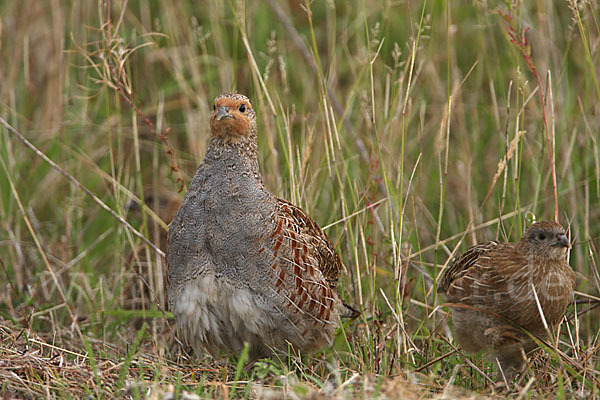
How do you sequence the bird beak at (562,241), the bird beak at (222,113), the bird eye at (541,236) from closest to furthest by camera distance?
the bird beak at (562,241), the bird eye at (541,236), the bird beak at (222,113)

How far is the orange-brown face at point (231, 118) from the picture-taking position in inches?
171

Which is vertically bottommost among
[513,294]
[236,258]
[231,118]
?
[513,294]

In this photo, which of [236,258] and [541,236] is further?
[236,258]

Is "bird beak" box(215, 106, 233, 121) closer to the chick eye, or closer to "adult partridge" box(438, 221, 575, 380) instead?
"adult partridge" box(438, 221, 575, 380)

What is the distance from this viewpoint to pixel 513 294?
4.17 metres

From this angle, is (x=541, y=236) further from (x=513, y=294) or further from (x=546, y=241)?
(x=513, y=294)

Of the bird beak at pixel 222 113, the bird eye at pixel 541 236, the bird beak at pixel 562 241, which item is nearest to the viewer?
the bird beak at pixel 562 241

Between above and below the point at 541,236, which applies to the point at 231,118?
above

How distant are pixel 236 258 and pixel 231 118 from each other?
29.2 inches

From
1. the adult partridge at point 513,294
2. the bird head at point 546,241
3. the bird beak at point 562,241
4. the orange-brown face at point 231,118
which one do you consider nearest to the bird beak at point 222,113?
the orange-brown face at point 231,118

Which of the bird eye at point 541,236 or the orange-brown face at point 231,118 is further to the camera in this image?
the orange-brown face at point 231,118

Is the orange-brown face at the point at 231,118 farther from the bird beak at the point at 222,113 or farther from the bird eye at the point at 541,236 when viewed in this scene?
the bird eye at the point at 541,236

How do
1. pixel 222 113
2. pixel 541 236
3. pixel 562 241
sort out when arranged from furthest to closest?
pixel 222 113 < pixel 541 236 < pixel 562 241

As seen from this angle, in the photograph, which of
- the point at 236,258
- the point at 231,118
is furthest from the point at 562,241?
the point at 231,118
